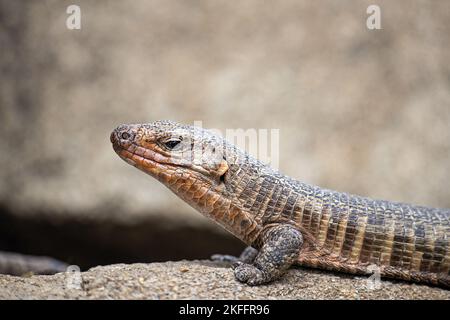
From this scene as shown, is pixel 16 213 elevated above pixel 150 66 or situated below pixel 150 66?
below

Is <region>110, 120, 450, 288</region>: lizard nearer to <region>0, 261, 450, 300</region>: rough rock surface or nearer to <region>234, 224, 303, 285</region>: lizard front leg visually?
<region>234, 224, 303, 285</region>: lizard front leg

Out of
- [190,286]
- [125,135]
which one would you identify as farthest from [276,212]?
[125,135]

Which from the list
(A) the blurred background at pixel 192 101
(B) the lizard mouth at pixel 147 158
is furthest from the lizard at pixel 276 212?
(A) the blurred background at pixel 192 101

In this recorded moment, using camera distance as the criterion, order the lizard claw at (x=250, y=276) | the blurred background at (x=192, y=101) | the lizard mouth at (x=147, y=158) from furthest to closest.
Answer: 1. the blurred background at (x=192, y=101)
2. the lizard mouth at (x=147, y=158)
3. the lizard claw at (x=250, y=276)

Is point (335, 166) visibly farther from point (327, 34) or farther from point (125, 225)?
point (125, 225)

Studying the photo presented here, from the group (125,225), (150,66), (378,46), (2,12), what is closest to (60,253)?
(125,225)

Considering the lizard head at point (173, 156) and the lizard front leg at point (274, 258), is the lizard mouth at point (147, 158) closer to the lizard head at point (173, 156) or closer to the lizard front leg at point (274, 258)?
the lizard head at point (173, 156)
